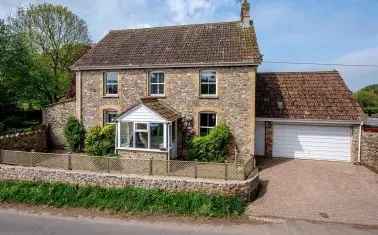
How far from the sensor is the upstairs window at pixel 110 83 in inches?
837

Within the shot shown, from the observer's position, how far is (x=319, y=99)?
2019cm

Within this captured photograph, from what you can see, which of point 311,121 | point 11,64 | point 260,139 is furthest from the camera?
point 11,64

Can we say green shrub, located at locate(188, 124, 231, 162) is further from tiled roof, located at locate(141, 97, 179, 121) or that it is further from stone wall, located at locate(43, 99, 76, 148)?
stone wall, located at locate(43, 99, 76, 148)

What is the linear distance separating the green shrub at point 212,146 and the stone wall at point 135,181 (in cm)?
387

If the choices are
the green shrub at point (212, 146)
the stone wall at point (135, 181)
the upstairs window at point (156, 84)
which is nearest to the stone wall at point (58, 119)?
the upstairs window at point (156, 84)

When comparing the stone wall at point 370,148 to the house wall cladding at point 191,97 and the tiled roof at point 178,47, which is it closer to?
the house wall cladding at point 191,97

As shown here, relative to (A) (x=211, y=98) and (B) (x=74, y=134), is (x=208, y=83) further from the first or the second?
(B) (x=74, y=134)

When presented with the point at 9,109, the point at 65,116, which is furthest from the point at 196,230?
the point at 9,109

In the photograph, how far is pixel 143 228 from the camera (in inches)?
452

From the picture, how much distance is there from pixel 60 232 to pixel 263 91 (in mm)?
15725

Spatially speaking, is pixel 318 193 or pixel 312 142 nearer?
pixel 318 193

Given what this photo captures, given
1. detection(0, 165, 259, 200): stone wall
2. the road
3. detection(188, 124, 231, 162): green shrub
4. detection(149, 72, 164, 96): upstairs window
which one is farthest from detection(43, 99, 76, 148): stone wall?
the road

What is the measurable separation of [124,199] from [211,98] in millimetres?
8650

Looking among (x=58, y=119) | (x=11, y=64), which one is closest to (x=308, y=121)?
(x=58, y=119)
